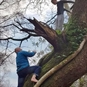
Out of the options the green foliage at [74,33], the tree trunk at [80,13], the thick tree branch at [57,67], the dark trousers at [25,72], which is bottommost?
the dark trousers at [25,72]

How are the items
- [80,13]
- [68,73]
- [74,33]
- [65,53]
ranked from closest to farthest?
1. [68,73]
2. [65,53]
3. [74,33]
4. [80,13]

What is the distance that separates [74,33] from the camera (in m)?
4.18

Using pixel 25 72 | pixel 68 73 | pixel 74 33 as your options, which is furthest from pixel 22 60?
pixel 74 33

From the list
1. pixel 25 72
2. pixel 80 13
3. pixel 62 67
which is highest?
pixel 80 13

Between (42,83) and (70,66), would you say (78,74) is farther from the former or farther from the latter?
(42,83)

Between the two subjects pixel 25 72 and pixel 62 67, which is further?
pixel 25 72

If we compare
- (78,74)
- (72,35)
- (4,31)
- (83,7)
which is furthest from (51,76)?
(4,31)

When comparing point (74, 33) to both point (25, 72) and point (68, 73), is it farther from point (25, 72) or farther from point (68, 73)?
point (25, 72)

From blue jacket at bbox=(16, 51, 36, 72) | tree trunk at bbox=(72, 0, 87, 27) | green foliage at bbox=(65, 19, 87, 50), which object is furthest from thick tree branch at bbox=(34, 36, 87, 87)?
tree trunk at bbox=(72, 0, 87, 27)

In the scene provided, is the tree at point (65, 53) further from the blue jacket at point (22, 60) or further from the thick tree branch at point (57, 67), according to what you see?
the blue jacket at point (22, 60)

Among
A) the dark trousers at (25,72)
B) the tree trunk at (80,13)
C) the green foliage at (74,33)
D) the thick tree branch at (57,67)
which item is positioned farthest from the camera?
the tree trunk at (80,13)

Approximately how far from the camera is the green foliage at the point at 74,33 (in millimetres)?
4036

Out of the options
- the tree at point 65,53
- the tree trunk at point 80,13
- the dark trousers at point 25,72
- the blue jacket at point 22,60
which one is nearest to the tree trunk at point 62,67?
the tree at point 65,53

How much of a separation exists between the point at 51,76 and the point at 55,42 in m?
0.63
